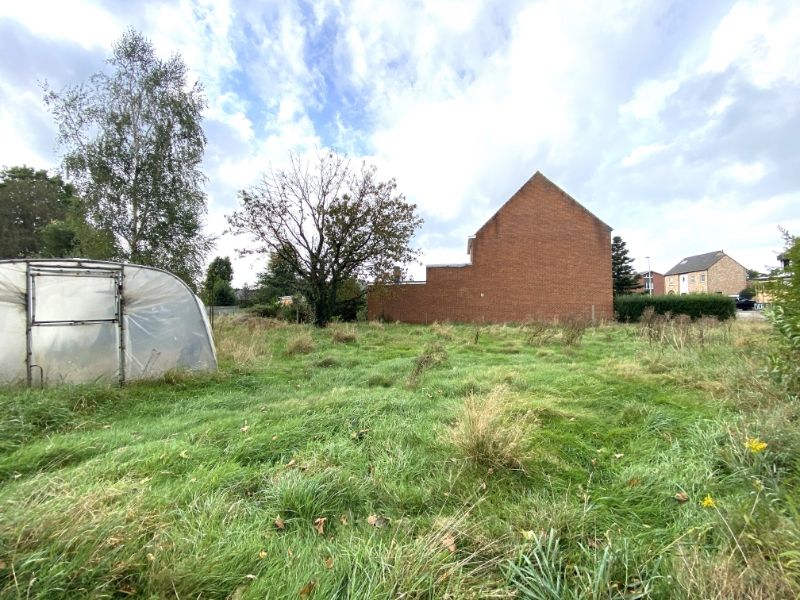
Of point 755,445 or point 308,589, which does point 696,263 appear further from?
point 308,589

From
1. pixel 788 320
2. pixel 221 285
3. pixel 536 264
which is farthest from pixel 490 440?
pixel 221 285

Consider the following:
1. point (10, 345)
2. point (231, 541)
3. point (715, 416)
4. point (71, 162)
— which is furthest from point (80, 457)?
point (71, 162)

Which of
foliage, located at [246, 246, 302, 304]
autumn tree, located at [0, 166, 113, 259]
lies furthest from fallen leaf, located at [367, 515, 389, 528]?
autumn tree, located at [0, 166, 113, 259]

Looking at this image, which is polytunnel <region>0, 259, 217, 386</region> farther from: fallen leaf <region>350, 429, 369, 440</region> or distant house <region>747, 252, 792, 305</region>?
distant house <region>747, 252, 792, 305</region>

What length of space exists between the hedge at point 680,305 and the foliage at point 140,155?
24606 millimetres

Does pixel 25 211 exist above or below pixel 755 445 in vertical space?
above

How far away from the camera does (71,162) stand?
13.9 meters

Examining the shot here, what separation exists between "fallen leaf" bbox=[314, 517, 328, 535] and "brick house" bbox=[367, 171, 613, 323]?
21.2 meters

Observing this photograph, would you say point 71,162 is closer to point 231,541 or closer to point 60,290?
point 60,290

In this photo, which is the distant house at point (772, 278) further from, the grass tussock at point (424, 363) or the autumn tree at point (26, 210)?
the autumn tree at point (26, 210)

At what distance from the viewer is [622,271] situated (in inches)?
1481

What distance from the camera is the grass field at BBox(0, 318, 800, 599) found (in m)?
1.73

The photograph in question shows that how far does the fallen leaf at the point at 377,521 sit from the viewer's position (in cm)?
232

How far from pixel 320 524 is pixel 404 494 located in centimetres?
63
